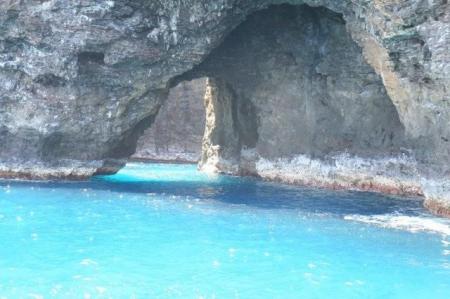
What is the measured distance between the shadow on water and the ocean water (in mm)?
127

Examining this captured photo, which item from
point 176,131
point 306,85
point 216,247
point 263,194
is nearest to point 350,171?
point 306,85

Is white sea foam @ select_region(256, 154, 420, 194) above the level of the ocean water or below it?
above

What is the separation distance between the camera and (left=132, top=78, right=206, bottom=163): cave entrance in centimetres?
4438

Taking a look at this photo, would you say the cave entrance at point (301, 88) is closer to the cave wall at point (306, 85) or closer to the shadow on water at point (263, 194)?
the cave wall at point (306, 85)

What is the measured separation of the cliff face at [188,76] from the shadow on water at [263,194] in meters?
1.68

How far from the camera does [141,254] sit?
436 inches

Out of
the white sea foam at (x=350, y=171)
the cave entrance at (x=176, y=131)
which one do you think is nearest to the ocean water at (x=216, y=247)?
the white sea foam at (x=350, y=171)

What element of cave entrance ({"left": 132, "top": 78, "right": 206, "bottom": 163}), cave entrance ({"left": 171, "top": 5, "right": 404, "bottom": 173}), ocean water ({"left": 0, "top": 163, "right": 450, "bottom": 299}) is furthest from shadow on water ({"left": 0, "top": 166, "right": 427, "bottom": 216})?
cave entrance ({"left": 132, "top": 78, "right": 206, "bottom": 163})

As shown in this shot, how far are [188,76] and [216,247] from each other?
17.0 m

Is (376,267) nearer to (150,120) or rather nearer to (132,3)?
(132,3)

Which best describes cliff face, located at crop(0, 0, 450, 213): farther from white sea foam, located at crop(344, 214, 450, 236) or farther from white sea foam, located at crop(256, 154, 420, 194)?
white sea foam, located at crop(344, 214, 450, 236)

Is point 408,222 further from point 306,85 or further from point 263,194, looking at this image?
point 306,85

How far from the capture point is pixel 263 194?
2145 centimetres

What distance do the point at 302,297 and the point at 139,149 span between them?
36.6 m
